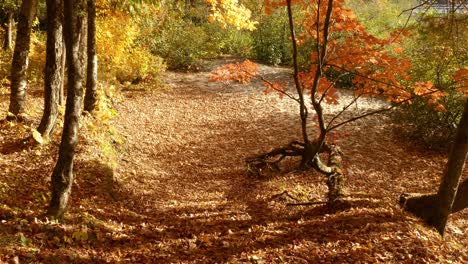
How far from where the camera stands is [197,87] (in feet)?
47.8

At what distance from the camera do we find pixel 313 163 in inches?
280

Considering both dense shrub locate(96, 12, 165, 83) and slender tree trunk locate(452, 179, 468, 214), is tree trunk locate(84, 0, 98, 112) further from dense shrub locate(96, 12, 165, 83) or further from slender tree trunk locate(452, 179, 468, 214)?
slender tree trunk locate(452, 179, 468, 214)

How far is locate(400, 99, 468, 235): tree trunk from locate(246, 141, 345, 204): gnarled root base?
3.55ft

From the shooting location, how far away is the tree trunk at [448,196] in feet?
15.4

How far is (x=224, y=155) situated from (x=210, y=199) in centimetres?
250

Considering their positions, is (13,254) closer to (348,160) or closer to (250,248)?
(250,248)

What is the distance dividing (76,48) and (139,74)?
33.3 ft

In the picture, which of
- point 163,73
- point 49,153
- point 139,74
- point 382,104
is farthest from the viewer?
point 163,73

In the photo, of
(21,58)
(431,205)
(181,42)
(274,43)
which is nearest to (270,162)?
(431,205)

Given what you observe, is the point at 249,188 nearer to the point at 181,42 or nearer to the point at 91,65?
the point at 91,65

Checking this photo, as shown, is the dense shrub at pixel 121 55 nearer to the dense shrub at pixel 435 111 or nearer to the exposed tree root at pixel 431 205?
the dense shrub at pixel 435 111

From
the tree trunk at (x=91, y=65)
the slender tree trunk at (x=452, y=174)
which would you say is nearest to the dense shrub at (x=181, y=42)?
the tree trunk at (x=91, y=65)

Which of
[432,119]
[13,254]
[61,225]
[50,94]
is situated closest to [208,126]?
[50,94]

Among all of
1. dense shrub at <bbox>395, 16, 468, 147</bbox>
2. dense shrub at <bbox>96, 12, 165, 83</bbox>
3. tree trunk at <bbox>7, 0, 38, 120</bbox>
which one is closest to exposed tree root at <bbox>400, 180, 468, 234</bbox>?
dense shrub at <bbox>395, 16, 468, 147</bbox>
